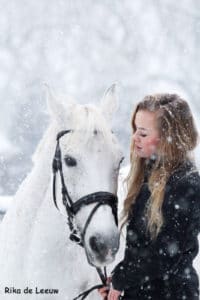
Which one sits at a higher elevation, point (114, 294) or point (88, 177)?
point (88, 177)

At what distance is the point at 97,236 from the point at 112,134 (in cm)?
62

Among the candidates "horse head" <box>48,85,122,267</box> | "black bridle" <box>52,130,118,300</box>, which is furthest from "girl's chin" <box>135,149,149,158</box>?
"black bridle" <box>52,130,118,300</box>

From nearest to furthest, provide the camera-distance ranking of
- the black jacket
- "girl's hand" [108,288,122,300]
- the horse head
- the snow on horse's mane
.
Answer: the black jacket < "girl's hand" [108,288,122,300] < the horse head < the snow on horse's mane

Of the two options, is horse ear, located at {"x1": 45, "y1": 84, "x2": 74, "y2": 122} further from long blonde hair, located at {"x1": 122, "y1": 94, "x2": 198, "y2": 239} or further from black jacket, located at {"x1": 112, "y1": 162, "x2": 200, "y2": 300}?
black jacket, located at {"x1": 112, "y1": 162, "x2": 200, "y2": 300}

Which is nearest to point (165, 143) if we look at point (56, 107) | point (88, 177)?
point (88, 177)

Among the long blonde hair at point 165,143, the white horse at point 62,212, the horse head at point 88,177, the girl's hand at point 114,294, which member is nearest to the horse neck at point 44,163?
the white horse at point 62,212

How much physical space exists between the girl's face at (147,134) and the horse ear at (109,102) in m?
0.43

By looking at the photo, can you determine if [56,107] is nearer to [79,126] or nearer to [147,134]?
[79,126]

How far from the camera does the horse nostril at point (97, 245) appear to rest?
7.94 feet

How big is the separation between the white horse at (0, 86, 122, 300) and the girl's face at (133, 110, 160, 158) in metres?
0.21

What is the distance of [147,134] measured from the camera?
250cm

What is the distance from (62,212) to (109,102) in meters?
0.73

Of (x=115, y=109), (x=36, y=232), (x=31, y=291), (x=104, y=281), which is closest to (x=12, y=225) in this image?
(x=36, y=232)

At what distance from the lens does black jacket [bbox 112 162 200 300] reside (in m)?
2.22
